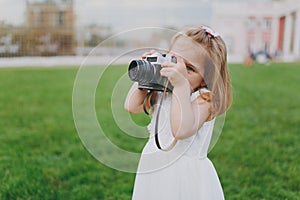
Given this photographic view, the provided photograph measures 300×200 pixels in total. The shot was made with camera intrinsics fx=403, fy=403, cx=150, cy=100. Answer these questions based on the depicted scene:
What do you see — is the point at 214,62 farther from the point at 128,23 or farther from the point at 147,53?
the point at 128,23

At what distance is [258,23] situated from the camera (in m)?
17.6

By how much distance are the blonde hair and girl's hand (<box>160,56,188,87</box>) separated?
0.06 meters

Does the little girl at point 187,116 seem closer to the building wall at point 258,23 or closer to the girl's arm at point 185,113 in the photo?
the girl's arm at point 185,113

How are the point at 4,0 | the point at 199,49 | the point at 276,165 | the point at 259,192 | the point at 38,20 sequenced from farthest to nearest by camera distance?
the point at 38,20
the point at 4,0
the point at 276,165
the point at 259,192
the point at 199,49

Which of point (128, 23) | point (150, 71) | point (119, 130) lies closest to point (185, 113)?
point (150, 71)

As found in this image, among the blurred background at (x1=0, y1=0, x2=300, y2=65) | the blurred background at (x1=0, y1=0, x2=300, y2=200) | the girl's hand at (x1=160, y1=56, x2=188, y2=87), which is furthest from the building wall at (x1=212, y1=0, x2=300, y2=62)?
the girl's hand at (x1=160, y1=56, x2=188, y2=87)

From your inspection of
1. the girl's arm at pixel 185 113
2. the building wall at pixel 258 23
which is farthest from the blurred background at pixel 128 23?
the girl's arm at pixel 185 113

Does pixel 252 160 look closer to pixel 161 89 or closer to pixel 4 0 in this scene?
pixel 161 89

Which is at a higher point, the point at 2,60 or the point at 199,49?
the point at 199,49

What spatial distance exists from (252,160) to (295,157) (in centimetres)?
24

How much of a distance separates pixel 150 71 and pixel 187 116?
5.1 inches

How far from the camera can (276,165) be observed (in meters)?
1.93

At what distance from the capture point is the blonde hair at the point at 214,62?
2.94ft

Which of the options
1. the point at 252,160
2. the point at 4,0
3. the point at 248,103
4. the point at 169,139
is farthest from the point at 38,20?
the point at 169,139
